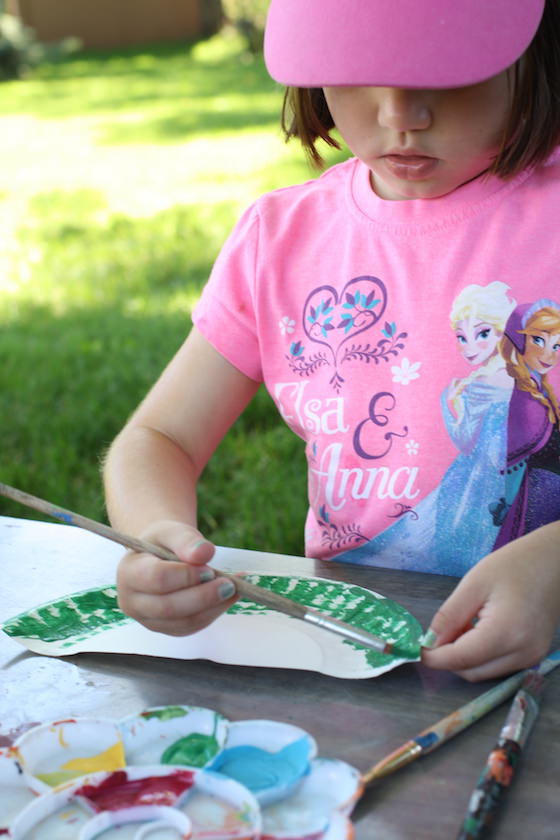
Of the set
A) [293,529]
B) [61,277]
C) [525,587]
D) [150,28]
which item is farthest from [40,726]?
[150,28]

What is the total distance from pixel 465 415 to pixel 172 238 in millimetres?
3466

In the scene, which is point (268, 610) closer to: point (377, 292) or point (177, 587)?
point (177, 587)

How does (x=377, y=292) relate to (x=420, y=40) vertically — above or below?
below

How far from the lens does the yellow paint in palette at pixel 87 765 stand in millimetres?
683

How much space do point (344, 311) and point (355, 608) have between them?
0.38m

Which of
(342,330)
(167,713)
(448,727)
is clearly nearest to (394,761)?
(448,727)

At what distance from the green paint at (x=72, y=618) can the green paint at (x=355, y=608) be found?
107 mm

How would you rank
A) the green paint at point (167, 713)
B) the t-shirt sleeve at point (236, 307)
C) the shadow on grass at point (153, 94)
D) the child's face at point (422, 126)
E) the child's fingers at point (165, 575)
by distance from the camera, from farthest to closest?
1. the shadow on grass at point (153, 94)
2. the t-shirt sleeve at point (236, 307)
3. the child's face at point (422, 126)
4. the child's fingers at point (165, 575)
5. the green paint at point (167, 713)

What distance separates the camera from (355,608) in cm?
91

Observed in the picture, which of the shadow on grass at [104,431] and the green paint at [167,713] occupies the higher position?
the green paint at [167,713]

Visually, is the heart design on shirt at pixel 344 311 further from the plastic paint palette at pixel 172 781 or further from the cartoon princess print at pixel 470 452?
the plastic paint palette at pixel 172 781

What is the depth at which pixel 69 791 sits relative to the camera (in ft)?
2.14

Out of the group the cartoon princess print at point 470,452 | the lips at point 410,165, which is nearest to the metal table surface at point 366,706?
the cartoon princess print at point 470,452

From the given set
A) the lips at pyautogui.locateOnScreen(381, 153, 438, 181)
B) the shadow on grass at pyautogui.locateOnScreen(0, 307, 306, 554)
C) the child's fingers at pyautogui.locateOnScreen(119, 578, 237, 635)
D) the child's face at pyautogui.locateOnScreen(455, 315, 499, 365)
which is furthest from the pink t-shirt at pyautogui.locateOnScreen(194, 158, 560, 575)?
the shadow on grass at pyautogui.locateOnScreen(0, 307, 306, 554)
